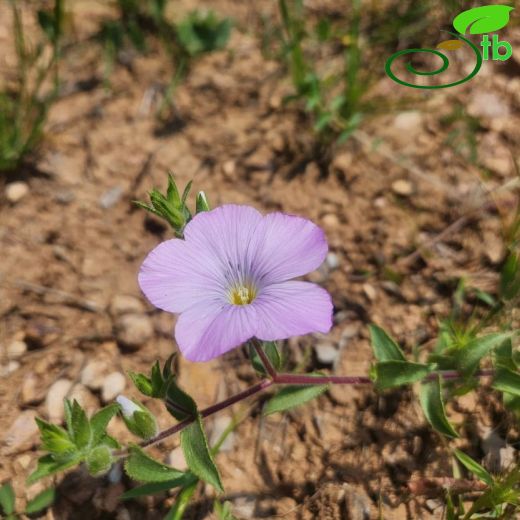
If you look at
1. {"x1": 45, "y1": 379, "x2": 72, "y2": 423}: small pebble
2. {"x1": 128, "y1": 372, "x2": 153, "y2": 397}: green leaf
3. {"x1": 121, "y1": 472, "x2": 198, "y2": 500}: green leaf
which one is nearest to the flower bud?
{"x1": 128, "y1": 372, "x2": 153, "y2": 397}: green leaf

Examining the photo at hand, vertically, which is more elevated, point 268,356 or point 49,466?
point 268,356

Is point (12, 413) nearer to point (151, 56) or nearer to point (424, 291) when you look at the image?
point (424, 291)

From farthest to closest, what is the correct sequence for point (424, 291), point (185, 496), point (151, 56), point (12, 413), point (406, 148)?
1. point (151, 56)
2. point (406, 148)
3. point (424, 291)
4. point (12, 413)
5. point (185, 496)

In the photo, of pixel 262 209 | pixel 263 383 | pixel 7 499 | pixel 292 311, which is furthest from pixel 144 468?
pixel 262 209

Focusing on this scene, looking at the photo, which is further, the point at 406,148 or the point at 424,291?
the point at 406,148

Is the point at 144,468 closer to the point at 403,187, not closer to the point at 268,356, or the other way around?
the point at 268,356

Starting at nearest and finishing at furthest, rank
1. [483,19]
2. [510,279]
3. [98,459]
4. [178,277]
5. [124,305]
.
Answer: [178,277] → [98,459] → [510,279] → [124,305] → [483,19]

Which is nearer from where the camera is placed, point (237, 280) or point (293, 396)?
point (237, 280)

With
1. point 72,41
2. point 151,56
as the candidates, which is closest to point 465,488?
point 151,56
